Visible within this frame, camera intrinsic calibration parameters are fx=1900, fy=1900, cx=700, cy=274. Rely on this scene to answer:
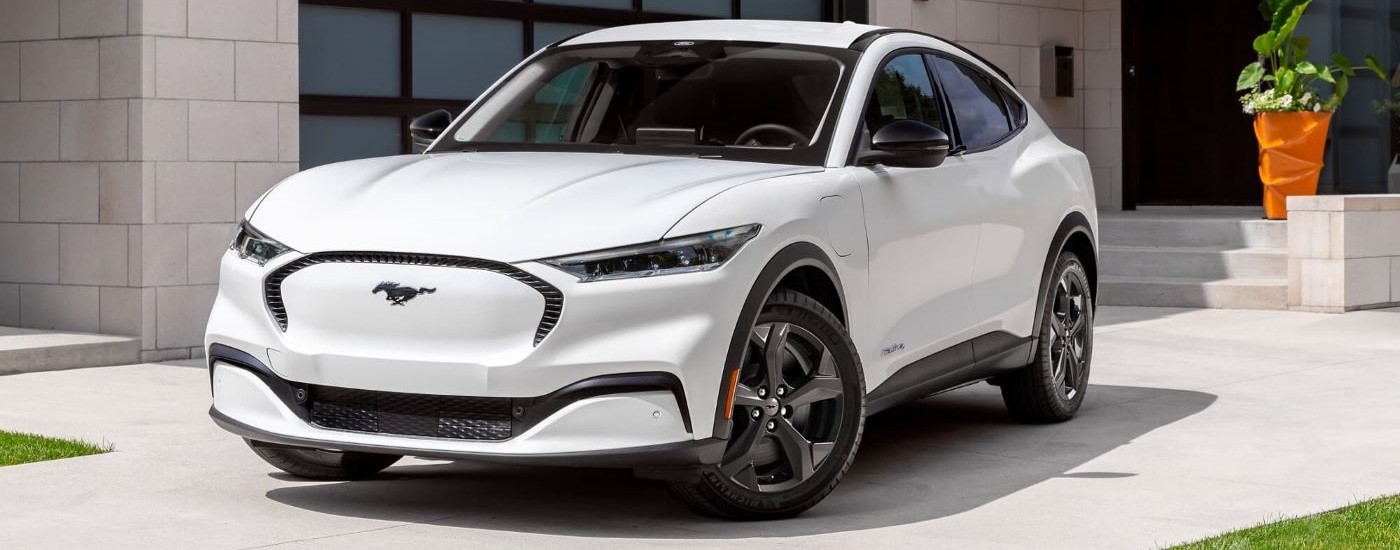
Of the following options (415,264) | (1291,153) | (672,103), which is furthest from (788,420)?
(1291,153)

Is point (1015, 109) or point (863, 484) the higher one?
point (1015, 109)

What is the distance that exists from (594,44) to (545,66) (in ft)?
0.67

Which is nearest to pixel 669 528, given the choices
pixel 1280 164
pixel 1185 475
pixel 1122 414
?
pixel 1185 475

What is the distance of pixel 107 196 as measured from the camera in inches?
406

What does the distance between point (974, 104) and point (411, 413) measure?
3.08 m

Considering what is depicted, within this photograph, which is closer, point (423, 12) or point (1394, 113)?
point (423, 12)

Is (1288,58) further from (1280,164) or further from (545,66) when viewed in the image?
(545,66)

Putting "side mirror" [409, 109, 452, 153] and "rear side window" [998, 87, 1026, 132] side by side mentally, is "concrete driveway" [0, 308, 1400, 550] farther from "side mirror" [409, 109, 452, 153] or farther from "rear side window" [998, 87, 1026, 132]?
"rear side window" [998, 87, 1026, 132]

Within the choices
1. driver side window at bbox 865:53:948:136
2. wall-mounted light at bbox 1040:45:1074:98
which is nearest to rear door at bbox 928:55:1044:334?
driver side window at bbox 865:53:948:136

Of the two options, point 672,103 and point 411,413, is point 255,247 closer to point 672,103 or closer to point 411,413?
point 411,413

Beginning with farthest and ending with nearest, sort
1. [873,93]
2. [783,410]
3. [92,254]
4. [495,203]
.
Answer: [92,254] → [873,93] → [783,410] → [495,203]

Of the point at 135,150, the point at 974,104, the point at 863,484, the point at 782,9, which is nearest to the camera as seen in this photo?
the point at 863,484

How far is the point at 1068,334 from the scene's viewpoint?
7.95 meters

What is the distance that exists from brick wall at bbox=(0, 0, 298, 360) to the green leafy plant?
7.74m
